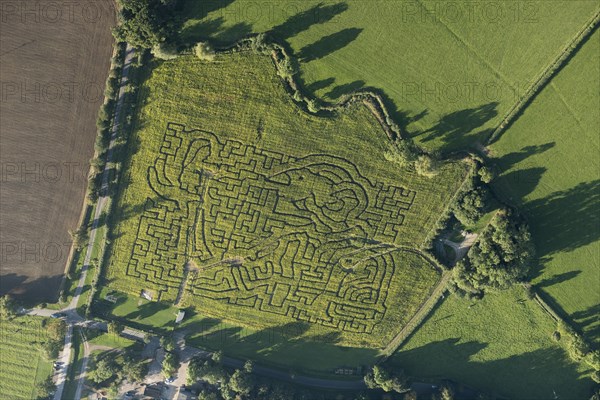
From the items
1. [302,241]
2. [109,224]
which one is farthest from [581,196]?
[109,224]

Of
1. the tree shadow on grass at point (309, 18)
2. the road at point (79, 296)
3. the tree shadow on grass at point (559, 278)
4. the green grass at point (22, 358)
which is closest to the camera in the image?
the tree shadow on grass at point (309, 18)

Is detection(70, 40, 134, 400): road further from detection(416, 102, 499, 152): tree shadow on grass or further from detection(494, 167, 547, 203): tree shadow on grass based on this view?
detection(494, 167, 547, 203): tree shadow on grass

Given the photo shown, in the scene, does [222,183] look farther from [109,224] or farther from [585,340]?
[585,340]

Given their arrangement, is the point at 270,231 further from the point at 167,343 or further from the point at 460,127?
the point at 460,127

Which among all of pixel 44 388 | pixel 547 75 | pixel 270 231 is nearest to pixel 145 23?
pixel 270 231

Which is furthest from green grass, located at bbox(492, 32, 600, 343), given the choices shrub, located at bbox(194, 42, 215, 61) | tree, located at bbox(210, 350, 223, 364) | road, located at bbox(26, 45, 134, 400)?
road, located at bbox(26, 45, 134, 400)

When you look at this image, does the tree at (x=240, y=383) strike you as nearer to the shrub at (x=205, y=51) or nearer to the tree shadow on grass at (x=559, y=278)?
the shrub at (x=205, y=51)

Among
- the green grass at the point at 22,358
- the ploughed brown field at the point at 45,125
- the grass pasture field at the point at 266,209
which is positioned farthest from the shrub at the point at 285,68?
the green grass at the point at 22,358
